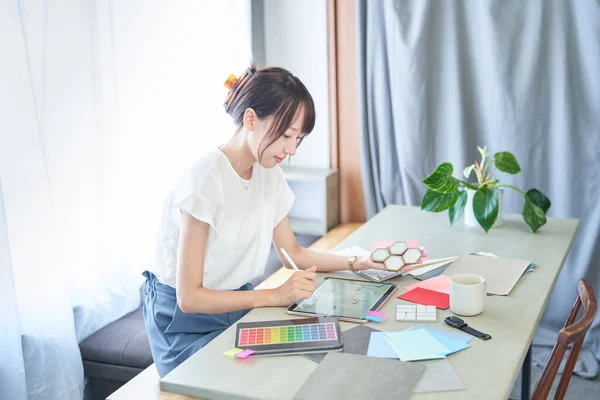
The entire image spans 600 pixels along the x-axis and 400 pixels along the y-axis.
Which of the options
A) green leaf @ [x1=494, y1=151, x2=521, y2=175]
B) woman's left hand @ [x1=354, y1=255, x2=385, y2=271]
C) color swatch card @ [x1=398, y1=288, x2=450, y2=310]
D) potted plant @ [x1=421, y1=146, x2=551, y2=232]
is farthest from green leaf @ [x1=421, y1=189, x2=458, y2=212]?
color swatch card @ [x1=398, y1=288, x2=450, y2=310]

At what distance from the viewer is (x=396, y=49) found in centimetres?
328

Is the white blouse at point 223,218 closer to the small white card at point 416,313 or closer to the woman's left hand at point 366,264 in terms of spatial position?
the woman's left hand at point 366,264

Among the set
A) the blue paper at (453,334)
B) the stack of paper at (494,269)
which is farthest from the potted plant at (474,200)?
the blue paper at (453,334)

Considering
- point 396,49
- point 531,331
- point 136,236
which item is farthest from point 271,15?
point 531,331

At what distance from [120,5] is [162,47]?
295 millimetres

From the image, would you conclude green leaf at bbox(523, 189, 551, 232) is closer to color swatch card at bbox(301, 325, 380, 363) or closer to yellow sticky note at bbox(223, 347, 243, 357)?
color swatch card at bbox(301, 325, 380, 363)

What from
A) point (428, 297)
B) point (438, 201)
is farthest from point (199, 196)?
point (438, 201)

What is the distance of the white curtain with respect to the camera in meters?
Answer: 2.18

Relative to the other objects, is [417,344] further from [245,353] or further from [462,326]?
[245,353]

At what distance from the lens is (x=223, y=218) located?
5.67ft

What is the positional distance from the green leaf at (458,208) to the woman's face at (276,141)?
763 millimetres

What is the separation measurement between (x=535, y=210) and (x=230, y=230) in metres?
1.07

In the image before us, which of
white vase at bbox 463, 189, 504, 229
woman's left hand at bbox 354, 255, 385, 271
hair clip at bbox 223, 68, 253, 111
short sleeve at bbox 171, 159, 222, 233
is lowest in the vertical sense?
woman's left hand at bbox 354, 255, 385, 271

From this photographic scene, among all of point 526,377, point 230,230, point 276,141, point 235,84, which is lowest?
point 526,377
